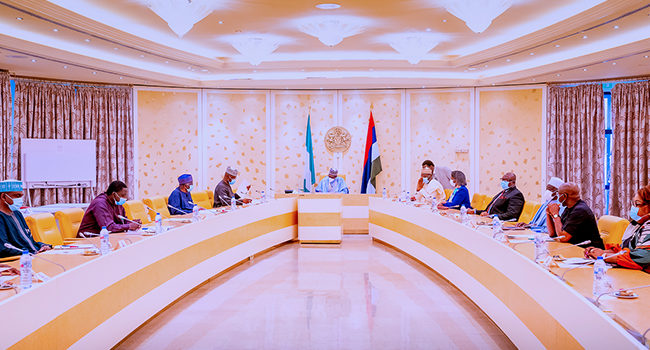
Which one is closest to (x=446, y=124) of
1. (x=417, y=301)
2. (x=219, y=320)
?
(x=417, y=301)

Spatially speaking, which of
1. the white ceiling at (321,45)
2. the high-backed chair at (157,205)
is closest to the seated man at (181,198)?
the high-backed chair at (157,205)

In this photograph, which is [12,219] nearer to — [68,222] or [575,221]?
[68,222]

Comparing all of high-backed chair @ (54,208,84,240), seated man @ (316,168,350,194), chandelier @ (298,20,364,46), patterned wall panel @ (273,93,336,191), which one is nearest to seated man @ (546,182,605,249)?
chandelier @ (298,20,364,46)

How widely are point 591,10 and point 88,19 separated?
268 inches

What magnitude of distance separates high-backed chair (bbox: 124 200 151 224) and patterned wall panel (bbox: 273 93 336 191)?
5763 mm

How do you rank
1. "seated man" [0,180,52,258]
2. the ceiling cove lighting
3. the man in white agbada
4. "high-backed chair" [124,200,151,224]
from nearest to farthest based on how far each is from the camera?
"seated man" [0,180,52,258]
"high-backed chair" [124,200,151,224]
the ceiling cove lighting
the man in white agbada

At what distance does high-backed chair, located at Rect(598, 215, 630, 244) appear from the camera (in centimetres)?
363

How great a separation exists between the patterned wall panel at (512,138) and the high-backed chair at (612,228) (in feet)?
22.6

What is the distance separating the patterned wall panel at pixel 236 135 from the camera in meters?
11.0

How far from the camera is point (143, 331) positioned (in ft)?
12.0

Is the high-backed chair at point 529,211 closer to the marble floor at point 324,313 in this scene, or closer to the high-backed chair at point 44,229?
the marble floor at point 324,313

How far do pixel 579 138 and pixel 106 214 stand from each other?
9.47m

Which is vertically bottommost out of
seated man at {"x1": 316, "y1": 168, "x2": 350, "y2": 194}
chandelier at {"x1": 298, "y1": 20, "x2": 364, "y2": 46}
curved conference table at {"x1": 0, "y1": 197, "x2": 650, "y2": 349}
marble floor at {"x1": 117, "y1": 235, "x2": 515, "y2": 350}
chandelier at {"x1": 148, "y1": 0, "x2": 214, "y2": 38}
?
marble floor at {"x1": 117, "y1": 235, "x2": 515, "y2": 350}

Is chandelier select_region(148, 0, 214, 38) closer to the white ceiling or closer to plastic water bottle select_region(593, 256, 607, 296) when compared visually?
the white ceiling
